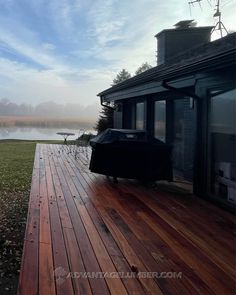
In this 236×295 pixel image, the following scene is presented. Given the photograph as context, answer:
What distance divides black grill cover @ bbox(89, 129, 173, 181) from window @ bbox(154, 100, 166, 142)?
1.69 metres

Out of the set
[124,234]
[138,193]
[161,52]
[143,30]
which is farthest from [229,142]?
[143,30]

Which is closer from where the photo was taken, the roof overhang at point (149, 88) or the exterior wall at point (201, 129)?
the exterior wall at point (201, 129)

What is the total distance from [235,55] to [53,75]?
20.5 metres

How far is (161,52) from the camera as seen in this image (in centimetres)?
907

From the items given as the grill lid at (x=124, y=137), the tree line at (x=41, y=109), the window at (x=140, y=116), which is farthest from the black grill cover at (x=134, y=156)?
the tree line at (x=41, y=109)

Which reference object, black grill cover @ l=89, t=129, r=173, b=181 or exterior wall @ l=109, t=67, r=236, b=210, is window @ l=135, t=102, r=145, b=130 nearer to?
exterior wall @ l=109, t=67, r=236, b=210

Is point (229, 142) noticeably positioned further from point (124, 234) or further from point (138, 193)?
point (124, 234)

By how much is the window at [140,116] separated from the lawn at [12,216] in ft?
10.3

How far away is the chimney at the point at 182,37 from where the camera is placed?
8727 millimetres

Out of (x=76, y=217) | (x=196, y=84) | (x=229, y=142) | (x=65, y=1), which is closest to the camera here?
(x=76, y=217)

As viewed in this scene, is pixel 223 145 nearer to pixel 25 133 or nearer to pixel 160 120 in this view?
pixel 160 120

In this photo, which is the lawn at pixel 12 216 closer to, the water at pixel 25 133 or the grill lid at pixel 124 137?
the grill lid at pixel 124 137

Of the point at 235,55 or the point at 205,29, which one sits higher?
the point at 205,29

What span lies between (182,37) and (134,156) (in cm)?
569
